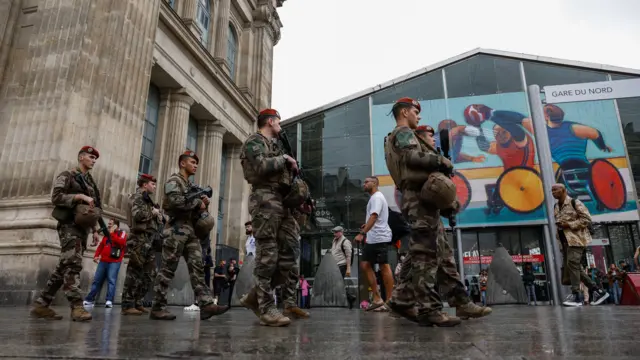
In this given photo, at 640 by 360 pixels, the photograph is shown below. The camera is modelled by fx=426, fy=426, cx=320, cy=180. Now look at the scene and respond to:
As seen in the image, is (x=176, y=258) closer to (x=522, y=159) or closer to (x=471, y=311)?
(x=471, y=311)

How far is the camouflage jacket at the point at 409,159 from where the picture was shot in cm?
368

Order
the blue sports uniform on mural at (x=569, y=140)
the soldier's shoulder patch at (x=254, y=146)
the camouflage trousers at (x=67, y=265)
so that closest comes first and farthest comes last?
the soldier's shoulder patch at (x=254, y=146)
the camouflage trousers at (x=67, y=265)
the blue sports uniform on mural at (x=569, y=140)

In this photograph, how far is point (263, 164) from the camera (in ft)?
13.0

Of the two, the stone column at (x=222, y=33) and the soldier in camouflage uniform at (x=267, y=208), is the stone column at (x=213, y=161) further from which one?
the soldier in camouflage uniform at (x=267, y=208)

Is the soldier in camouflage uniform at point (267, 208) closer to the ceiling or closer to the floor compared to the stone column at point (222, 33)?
closer to the floor

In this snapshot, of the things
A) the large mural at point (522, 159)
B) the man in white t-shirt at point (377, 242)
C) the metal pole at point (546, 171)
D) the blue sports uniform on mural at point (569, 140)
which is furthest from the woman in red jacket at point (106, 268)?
the blue sports uniform on mural at point (569, 140)

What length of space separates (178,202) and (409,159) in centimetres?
273

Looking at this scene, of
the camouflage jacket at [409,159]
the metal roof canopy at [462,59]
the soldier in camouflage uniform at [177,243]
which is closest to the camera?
the camouflage jacket at [409,159]

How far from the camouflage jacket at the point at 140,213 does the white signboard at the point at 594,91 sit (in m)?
7.88

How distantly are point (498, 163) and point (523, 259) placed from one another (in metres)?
4.26

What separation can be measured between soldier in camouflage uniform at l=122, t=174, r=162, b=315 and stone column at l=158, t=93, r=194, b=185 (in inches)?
318

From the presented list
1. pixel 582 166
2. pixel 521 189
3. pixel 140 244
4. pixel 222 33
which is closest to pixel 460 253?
pixel 521 189

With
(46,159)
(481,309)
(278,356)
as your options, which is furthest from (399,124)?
(46,159)

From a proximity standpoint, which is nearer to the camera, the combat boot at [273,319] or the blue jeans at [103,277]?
the combat boot at [273,319]
